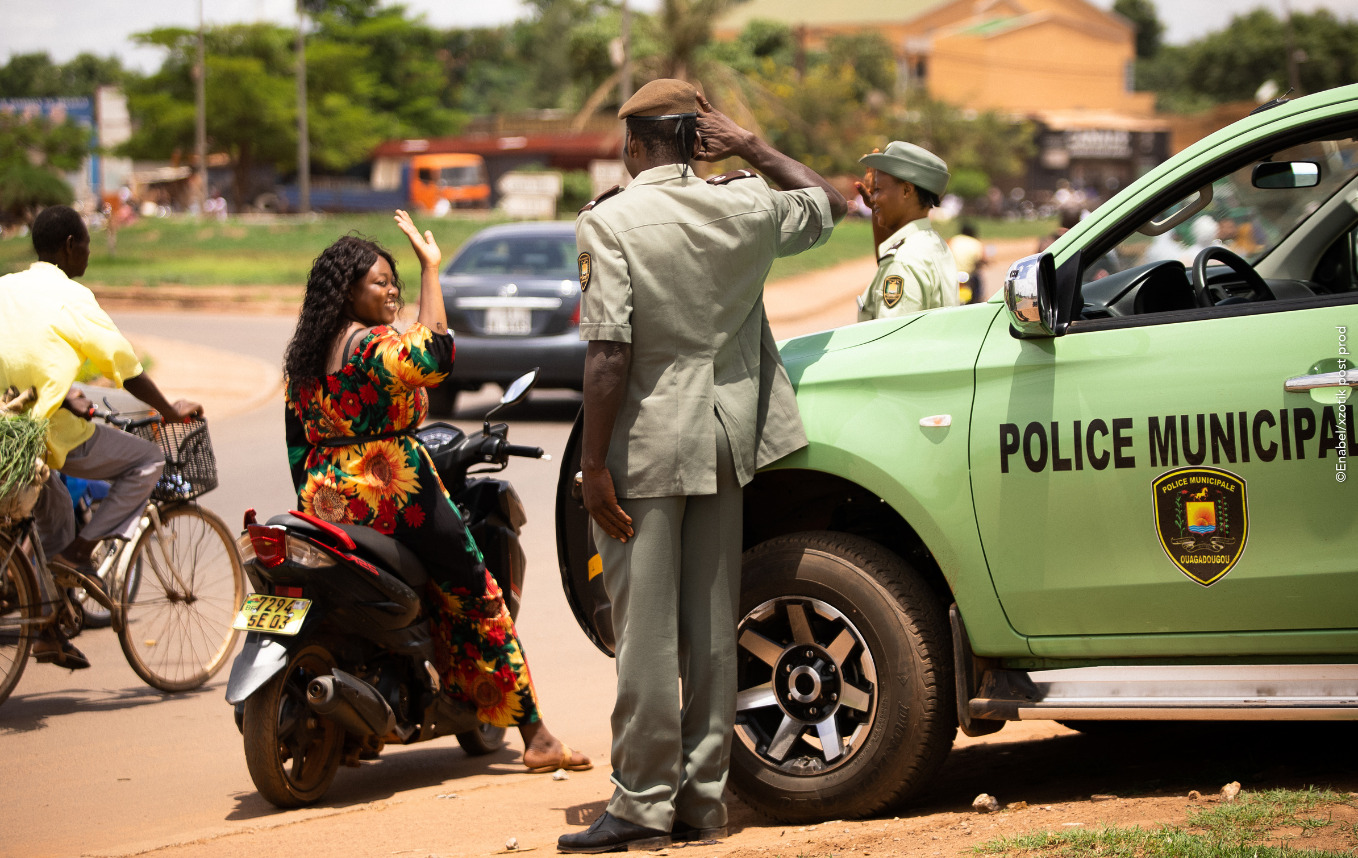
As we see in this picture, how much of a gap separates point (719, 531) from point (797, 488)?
0.53 metres

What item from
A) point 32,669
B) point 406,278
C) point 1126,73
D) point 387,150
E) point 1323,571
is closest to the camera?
point 1323,571

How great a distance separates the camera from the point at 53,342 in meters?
5.45

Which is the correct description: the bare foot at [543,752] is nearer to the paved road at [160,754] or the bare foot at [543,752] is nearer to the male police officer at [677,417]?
the paved road at [160,754]

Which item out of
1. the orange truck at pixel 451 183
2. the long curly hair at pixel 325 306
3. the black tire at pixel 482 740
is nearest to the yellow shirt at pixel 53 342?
the long curly hair at pixel 325 306

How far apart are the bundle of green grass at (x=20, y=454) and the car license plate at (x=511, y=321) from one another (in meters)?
7.72

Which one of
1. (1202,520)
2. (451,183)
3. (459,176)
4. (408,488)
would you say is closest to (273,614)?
(408,488)

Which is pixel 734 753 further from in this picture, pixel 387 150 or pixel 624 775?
pixel 387 150

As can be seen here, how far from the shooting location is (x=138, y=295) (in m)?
27.9

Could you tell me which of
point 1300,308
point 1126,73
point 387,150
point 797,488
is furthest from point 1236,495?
point 1126,73

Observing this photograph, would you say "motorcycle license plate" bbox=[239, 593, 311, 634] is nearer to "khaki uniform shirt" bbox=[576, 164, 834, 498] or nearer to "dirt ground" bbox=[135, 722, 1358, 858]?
"dirt ground" bbox=[135, 722, 1358, 858]

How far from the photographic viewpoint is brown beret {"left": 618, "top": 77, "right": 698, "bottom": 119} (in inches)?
148

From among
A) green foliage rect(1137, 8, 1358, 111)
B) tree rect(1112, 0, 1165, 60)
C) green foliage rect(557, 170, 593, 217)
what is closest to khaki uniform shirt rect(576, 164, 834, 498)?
green foliage rect(557, 170, 593, 217)

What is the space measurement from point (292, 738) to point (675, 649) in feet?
4.69

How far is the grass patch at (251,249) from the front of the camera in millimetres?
30703
